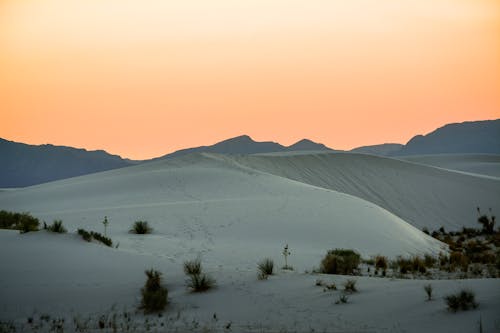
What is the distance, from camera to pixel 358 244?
17.5 m

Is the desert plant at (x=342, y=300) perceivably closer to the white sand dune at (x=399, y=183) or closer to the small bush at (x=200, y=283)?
the small bush at (x=200, y=283)

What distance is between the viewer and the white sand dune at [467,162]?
65531 millimetres

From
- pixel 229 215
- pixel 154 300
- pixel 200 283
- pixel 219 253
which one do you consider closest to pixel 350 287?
pixel 200 283

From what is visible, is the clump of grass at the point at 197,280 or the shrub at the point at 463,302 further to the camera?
the clump of grass at the point at 197,280

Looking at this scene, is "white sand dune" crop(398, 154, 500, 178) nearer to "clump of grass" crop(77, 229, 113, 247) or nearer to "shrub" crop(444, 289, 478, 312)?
"clump of grass" crop(77, 229, 113, 247)

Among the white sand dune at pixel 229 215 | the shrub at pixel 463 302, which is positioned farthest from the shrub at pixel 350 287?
the white sand dune at pixel 229 215

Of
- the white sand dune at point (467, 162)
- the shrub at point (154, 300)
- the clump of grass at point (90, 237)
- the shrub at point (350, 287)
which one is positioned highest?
the white sand dune at point (467, 162)

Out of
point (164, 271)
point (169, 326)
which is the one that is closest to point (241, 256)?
point (164, 271)

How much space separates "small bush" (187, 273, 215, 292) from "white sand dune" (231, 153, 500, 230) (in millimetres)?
26710

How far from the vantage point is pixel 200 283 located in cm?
991

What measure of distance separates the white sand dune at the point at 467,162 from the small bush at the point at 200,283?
59670 mm

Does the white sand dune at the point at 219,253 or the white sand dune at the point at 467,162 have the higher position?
the white sand dune at the point at 467,162

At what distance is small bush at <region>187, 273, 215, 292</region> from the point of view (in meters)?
9.87

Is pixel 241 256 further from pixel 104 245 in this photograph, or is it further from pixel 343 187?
pixel 343 187
